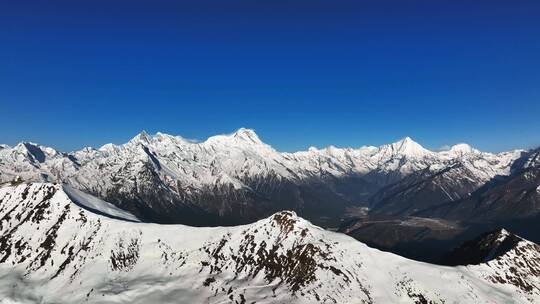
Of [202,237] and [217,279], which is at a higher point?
[202,237]

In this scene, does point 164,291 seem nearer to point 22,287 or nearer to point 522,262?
point 22,287

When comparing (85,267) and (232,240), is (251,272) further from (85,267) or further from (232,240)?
(85,267)

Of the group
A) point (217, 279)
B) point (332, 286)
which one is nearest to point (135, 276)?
point (217, 279)

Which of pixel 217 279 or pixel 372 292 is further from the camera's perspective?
pixel 217 279

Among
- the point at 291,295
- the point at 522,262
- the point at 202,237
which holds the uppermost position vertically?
the point at 202,237

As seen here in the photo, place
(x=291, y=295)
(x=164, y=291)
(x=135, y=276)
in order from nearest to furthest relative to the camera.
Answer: (x=291, y=295) → (x=164, y=291) → (x=135, y=276)

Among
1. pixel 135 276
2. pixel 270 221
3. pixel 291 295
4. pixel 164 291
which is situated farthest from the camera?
pixel 270 221
